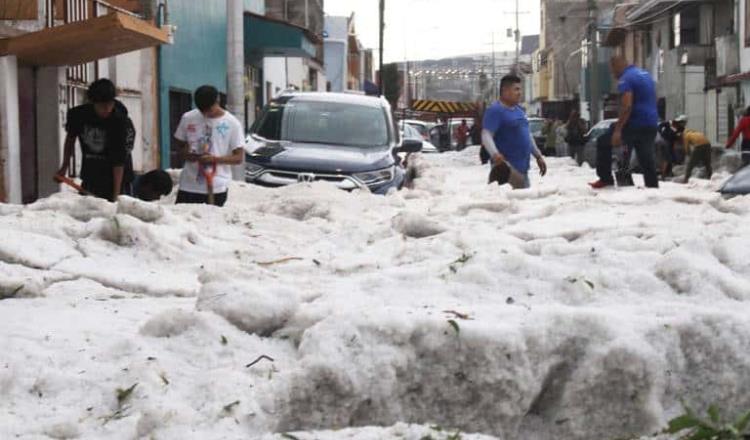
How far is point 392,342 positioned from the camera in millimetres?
4637

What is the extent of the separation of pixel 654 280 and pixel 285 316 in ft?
Result: 5.26

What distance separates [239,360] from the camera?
4.90 metres

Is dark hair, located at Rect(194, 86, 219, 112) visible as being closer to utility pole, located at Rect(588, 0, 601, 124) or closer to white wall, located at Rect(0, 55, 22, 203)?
white wall, located at Rect(0, 55, 22, 203)

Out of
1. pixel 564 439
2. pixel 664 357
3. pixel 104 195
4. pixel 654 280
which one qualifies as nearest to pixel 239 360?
pixel 564 439

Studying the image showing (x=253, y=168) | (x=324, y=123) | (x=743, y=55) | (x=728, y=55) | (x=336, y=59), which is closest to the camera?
(x=253, y=168)

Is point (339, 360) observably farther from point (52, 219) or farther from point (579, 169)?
point (579, 169)

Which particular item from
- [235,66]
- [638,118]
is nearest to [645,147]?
[638,118]

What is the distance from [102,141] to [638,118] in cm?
510

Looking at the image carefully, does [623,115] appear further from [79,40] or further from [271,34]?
Answer: [271,34]

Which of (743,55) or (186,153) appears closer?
(186,153)

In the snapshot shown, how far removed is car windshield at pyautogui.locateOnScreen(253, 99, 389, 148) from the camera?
15.6m

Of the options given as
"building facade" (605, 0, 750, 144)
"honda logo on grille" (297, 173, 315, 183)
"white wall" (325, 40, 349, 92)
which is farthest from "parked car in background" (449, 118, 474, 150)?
"honda logo on grille" (297, 173, 315, 183)

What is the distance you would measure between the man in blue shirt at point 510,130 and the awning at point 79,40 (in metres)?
3.69

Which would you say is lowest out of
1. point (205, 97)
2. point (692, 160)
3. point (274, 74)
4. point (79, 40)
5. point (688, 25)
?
point (692, 160)
